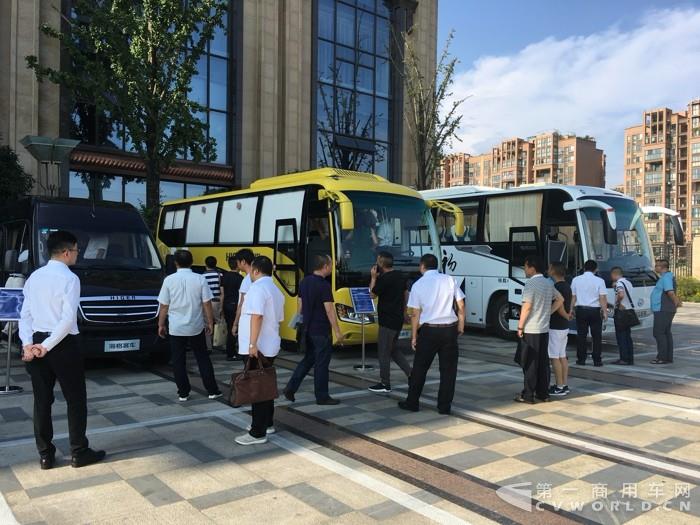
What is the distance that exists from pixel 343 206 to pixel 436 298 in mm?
3102

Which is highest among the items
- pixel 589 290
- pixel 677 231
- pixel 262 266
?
pixel 677 231

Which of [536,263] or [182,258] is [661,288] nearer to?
[536,263]

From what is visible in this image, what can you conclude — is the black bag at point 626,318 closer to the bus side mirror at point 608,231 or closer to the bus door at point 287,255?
the bus side mirror at point 608,231

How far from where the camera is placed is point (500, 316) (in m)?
13.5

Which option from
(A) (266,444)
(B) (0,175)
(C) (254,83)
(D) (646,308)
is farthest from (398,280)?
(C) (254,83)

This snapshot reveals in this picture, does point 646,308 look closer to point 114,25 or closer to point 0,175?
point 114,25

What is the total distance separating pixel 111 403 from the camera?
690 centimetres

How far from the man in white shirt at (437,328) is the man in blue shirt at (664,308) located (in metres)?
5.74

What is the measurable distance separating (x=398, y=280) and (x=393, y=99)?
78.9ft

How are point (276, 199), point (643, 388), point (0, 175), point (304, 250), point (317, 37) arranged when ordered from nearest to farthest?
point (643, 388) < point (304, 250) < point (276, 199) < point (0, 175) < point (317, 37)

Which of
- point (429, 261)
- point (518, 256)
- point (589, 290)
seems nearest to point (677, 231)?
point (518, 256)

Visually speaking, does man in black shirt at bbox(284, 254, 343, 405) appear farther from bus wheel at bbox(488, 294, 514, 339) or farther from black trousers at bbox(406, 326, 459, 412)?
bus wheel at bbox(488, 294, 514, 339)

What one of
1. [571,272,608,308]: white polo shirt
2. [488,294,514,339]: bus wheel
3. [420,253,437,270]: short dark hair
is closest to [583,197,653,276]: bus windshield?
[571,272,608,308]: white polo shirt

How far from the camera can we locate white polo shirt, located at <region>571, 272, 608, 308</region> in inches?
394
